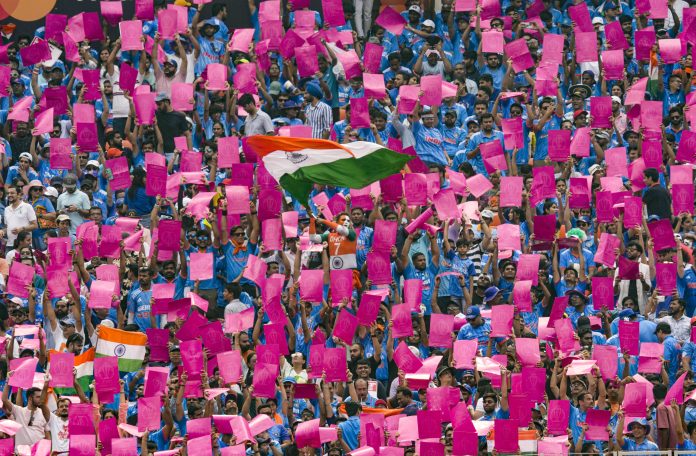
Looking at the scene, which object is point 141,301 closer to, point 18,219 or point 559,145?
point 18,219

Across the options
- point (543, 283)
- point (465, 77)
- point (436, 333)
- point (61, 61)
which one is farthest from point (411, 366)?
point (61, 61)

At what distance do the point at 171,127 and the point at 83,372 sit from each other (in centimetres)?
321

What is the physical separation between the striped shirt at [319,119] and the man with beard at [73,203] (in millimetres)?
2059

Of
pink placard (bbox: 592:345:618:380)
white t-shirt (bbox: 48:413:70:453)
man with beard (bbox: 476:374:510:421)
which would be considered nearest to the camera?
man with beard (bbox: 476:374:510:421)

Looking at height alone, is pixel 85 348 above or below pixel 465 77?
below

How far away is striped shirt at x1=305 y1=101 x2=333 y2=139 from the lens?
17781 millimetres

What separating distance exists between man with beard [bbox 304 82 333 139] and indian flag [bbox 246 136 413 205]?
0.87 metres

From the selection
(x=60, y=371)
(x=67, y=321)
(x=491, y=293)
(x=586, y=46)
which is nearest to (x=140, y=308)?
(x=67, y=321)

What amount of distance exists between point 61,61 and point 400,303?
16.1ft

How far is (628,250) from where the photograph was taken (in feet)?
53.4

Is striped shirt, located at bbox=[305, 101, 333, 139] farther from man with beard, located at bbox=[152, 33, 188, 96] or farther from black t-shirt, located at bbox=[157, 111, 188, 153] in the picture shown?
man with beard, located at bbox=[152, 33, 188, 96]

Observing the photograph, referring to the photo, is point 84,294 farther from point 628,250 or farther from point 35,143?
point 628,250

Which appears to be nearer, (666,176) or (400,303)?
(400,303)

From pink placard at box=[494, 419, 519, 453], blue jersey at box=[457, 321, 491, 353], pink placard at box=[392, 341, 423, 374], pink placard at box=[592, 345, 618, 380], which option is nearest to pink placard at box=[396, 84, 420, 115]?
blue jersey at box=[457, 321, 491, 353]
